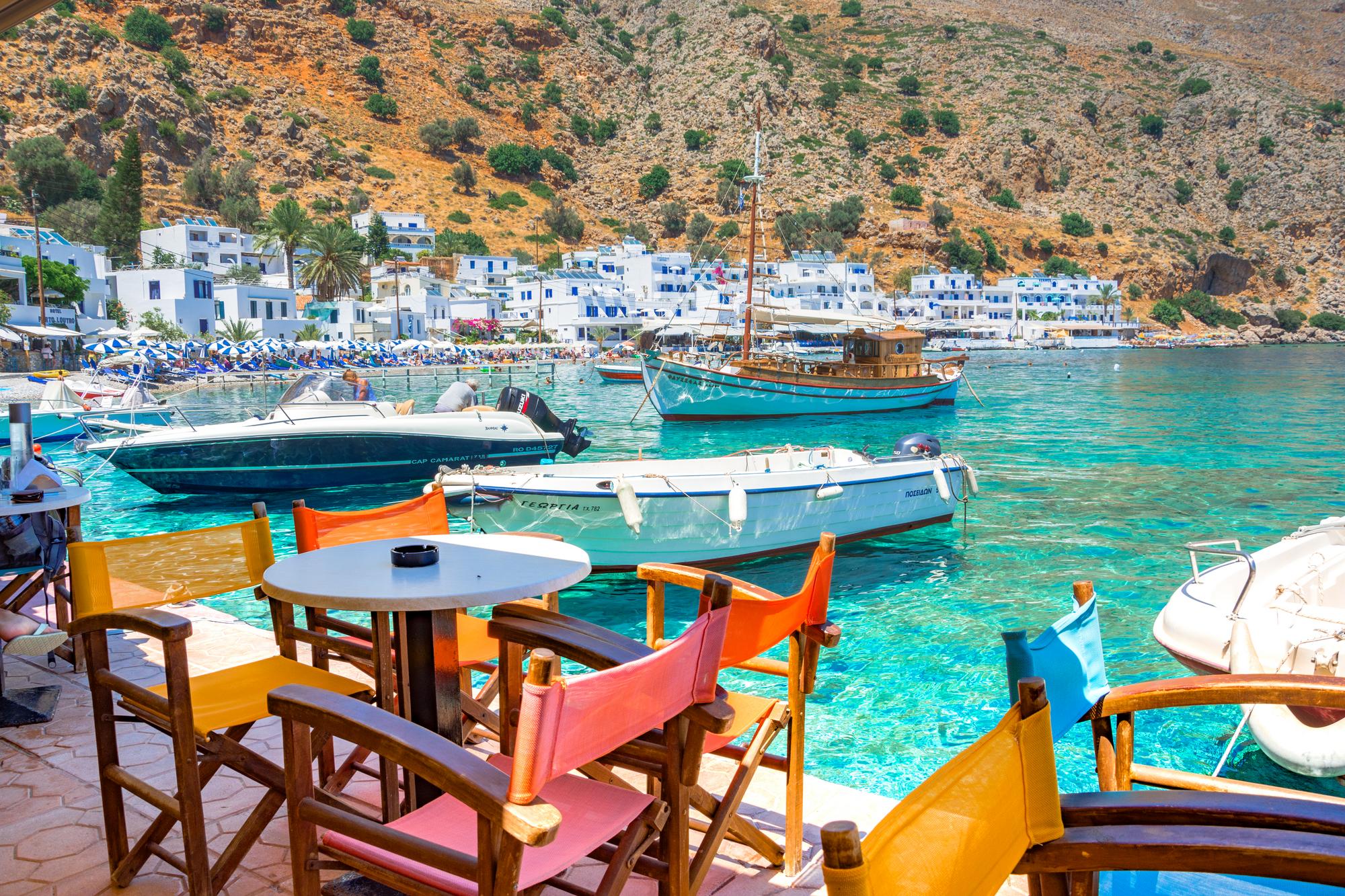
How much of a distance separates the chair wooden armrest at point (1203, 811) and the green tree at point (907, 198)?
107217 mm

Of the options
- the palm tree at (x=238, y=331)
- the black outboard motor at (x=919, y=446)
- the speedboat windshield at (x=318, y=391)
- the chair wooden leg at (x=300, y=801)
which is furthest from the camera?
the palm tree at (x=238, y=331)

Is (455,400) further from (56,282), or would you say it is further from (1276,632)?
(56,282)

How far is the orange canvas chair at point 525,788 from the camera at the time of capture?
5.01ft

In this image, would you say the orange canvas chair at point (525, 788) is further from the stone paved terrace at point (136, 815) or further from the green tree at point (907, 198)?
the green tree at point (907, 198)


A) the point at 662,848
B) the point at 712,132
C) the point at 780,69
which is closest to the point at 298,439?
the point at 662,848

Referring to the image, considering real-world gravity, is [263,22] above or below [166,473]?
above

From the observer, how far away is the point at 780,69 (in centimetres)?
11244

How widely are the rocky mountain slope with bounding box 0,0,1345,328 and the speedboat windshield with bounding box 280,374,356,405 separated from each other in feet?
235

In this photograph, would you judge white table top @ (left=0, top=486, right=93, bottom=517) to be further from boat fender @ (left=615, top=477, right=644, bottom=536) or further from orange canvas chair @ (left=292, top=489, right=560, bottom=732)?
boat fender @ (left=615, top=477, right=644, bottom=536)

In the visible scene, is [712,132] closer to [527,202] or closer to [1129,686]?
[527,202]

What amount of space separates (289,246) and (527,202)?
1441 inches

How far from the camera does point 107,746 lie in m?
2.56

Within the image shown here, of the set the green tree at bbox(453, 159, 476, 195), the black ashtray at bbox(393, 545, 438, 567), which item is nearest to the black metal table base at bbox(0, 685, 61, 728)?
the black ashtray at bbox(393, 545, 438, 567)

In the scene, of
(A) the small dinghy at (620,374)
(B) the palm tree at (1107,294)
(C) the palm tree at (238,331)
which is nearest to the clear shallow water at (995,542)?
(A) the small dinghy at (620,374)
